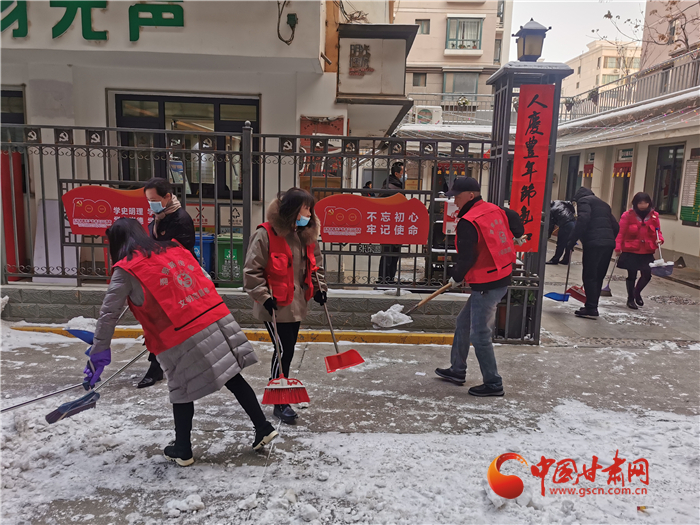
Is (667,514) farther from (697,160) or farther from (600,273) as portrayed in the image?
(697,160)

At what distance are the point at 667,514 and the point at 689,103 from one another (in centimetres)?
1155

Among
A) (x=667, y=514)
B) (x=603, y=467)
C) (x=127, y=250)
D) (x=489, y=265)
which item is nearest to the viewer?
(x=667, y=514)

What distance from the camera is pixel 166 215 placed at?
4.42 m

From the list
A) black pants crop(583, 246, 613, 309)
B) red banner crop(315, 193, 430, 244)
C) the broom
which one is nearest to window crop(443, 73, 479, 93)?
black pants crop(583, 246, 613, 309)

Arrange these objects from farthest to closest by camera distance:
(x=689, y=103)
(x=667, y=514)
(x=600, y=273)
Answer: (x=689, y=103)
(x=600, y=273)
(x=667, y=514)

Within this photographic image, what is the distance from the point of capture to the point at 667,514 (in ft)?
9.45

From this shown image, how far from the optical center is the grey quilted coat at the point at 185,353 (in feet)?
9.93

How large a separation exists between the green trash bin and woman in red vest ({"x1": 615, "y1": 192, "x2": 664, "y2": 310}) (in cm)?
587

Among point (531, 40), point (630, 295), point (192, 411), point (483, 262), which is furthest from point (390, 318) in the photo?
point (630, 295)

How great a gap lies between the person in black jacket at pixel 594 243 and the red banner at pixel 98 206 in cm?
624

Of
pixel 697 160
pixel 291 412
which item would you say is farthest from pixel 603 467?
pixel 697 160

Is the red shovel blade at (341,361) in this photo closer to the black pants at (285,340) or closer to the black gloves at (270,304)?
the black pants at (285,340)

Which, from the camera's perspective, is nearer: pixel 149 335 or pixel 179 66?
pixel 149 335

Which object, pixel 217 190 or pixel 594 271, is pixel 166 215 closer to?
→ pixel 217 190
